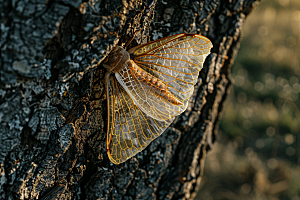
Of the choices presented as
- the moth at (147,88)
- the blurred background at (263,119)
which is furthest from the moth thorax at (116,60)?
the blurred background at (263,119)

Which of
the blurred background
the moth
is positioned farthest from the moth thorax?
the blurred background

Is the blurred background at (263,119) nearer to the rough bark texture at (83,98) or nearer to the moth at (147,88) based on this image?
the rough bark texture at (83,98)

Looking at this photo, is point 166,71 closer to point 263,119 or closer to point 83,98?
point 83,98

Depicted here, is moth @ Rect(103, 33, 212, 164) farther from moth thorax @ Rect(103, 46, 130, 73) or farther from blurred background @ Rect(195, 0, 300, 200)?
blurred background @ Rect(195, 0, 300, 200)

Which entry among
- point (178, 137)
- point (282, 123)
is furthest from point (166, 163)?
point (282, 123)

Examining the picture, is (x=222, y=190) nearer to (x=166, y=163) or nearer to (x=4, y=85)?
(x=166, y=163)

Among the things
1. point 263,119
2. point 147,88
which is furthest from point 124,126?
point 263,119
